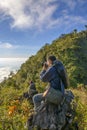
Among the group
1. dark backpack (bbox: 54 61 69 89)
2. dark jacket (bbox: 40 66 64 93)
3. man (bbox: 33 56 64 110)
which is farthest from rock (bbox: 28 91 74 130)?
dark backpack (bbox: 54 61 69 89)

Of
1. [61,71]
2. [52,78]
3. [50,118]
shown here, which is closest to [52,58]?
[61,71]

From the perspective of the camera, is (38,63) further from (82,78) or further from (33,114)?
(33,114)

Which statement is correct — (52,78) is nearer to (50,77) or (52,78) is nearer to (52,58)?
(50,77)

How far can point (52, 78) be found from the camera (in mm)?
11430

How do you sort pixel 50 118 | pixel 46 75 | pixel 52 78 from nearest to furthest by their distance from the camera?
1. pixel 50 118
2. pixel 46 75
3. pixel 52 78

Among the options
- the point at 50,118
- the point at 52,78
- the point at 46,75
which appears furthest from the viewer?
the point at 52,78

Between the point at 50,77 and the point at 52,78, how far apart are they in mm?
92

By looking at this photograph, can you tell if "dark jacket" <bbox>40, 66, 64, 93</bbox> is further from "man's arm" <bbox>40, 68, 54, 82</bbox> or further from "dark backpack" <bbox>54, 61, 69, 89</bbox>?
"dark backpack" <bbox>54, 61, 69, 89</bbox>

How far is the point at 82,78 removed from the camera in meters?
58.8

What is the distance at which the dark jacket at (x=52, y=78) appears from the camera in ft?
37.1

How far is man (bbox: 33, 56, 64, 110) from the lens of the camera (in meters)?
11.3

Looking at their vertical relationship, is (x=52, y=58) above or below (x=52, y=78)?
above

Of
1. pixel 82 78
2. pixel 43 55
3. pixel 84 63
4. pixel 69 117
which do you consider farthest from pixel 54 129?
pixel 43 55

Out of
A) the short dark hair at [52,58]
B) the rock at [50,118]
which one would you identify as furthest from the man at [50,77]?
the rock at [50,118]
